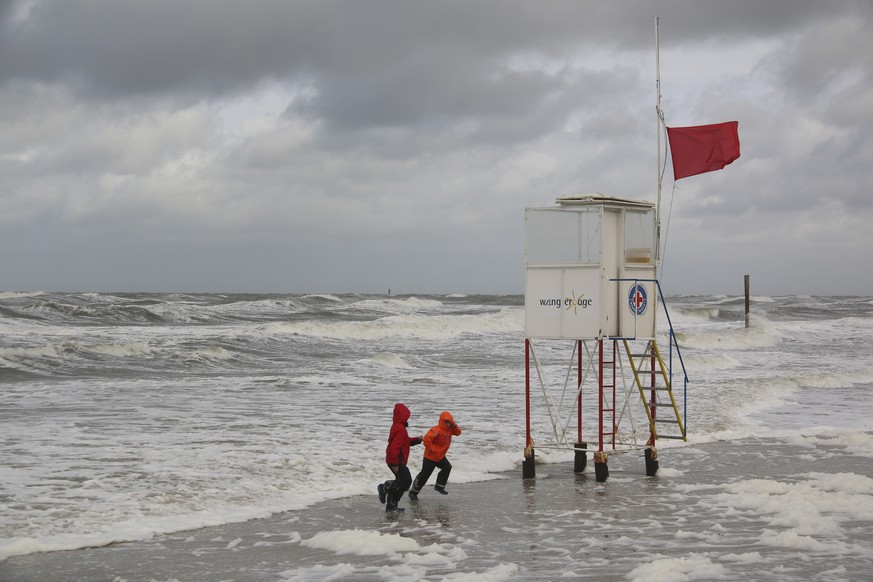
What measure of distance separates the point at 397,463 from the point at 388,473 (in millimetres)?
2743

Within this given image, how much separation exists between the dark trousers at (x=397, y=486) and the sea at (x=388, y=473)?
9.8 inches

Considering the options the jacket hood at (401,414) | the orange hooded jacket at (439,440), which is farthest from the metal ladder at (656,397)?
the jacket hood at (401,414)

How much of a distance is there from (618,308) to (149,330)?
1482 inches

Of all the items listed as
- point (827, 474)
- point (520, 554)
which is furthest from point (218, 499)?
point (827, 474)

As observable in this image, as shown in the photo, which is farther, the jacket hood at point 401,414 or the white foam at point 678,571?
the jacket hood at point 401,414

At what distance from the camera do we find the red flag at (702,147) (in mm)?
12297

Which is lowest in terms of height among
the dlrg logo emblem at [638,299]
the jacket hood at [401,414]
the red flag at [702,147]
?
the jacket hood at [401,414]

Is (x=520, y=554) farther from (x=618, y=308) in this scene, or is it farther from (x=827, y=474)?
(x=827, y=474)

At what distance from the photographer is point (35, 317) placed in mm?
51062

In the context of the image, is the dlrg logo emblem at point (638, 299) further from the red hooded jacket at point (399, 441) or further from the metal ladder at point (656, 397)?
the red hooded jacket at point (399, 441)

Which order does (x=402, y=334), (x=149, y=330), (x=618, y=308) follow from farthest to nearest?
(x=402, y=334) → (x=149, y=330) → (x=618, y=308)

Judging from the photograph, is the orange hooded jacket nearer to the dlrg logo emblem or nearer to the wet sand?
the wet sand

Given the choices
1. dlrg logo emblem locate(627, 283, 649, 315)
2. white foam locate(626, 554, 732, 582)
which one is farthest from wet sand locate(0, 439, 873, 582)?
dlrg logo emblem locate(627, 283, 649, 315)

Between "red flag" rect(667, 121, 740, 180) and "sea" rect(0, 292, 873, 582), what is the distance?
444 cm
